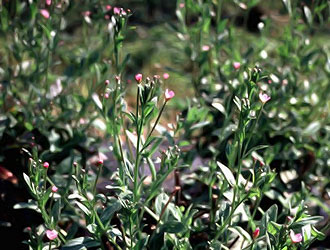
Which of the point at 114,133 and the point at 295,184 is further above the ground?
the point at 114,133

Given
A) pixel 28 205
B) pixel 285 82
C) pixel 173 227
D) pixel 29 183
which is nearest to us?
pixel 29 183

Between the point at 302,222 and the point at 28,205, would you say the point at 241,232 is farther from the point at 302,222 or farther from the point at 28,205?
the point at 28,205

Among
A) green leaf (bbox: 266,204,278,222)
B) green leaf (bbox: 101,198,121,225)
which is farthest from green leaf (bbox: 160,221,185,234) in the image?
green leaf (bbox: 266,204,278,222)

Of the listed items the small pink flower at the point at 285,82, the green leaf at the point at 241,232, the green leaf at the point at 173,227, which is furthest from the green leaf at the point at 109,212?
the small pink flower at the point at 285,82

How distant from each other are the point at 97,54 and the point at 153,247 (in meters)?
0.76

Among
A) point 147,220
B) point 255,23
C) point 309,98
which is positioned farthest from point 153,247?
point 255,23

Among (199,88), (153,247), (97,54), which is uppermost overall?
(97,54)

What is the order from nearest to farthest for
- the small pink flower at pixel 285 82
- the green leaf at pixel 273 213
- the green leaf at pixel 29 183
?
the green leaf at pixel 29 183 → the green leaf at pixel 273 213 → the small pink flower at pixel 285 82

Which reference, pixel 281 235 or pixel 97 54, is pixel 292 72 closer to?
pixel 97 54

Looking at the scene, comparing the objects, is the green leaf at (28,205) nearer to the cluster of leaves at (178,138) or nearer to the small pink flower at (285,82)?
the cluster of leaves at (178,138)

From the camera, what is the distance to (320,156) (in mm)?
1959

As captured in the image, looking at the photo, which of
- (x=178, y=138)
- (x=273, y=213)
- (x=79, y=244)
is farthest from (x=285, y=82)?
(x=79, y=244)

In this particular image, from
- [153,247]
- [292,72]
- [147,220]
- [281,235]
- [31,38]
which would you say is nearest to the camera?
[281,235]

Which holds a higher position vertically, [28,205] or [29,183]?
[29,183]
